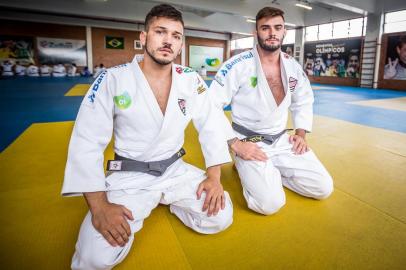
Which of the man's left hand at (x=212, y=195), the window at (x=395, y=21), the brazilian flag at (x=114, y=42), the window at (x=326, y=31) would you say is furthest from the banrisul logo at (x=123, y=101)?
the brazilian flag at (x=114, y=42)

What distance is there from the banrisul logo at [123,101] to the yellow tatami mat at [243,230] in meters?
0.89

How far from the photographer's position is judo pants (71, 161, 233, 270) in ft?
4.64

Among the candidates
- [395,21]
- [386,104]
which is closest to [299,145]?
[386,104]

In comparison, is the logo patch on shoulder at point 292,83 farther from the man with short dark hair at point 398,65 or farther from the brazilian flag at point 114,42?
the brazilian flag at point 114,42

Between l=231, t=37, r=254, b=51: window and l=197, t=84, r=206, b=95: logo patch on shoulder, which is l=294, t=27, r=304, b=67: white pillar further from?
l=197, t=84, r=206, b=95: logo patch on shoulder

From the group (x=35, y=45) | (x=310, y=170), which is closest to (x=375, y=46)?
(x=310, y=170)

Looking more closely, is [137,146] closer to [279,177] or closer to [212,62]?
[279,177]

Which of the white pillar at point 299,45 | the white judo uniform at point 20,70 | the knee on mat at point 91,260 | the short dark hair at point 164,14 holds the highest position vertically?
the white pillar at point 299,45

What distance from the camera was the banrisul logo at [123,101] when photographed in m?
1.74

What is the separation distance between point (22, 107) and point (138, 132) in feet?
20.5

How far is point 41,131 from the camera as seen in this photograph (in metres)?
4.43

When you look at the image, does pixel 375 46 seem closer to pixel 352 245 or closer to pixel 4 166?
pixel 352 245

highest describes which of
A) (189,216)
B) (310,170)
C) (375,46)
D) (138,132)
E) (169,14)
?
(375,46)

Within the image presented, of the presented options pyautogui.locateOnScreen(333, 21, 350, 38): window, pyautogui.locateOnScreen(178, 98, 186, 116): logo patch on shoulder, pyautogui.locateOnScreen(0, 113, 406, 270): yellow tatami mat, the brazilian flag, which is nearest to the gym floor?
pyautogui.locateOnScreen(0, 113, 406, 270): yellow tatami mat
